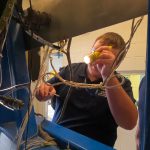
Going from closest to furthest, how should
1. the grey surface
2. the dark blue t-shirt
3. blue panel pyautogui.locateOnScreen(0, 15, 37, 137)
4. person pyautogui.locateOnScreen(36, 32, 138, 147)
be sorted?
the grey surface
blue panel pyautogui.locateOnScreen(0, 15, 37, 137)
person pyautogui.locateOnScreen(36, 32, 138, 147)
the dark blue t-shirt

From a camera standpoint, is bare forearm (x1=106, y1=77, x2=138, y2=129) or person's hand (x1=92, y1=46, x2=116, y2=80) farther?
bare forearm (x1=106, y1=77, x2=138, y2=129)

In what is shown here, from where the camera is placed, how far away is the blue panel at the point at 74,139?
2.22 ft

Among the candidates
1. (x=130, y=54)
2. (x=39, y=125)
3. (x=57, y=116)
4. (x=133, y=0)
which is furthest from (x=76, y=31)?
(x=130, y=54)

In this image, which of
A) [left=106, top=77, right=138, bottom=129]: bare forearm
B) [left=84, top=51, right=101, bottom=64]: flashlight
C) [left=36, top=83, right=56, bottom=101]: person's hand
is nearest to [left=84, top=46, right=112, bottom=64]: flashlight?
[left=84, top=51, right=101, bottom=64]: flashlight

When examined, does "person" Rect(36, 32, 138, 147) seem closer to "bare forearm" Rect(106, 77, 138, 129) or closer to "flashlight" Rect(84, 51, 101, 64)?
"bare forearm" Rect(106, 77, 138, 129)

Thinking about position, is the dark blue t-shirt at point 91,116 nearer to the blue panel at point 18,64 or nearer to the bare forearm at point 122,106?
the bare forearm at point 122,106

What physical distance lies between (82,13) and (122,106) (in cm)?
44

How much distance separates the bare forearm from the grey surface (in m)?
0.31

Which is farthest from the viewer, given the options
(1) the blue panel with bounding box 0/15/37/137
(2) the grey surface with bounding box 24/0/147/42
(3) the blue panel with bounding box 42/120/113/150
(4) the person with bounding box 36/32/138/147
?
(4) the person with bounding box 36/32/138/147

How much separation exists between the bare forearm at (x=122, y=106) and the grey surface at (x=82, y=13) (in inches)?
12.0

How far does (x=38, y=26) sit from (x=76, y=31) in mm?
156

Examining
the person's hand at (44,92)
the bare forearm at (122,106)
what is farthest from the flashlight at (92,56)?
the person's hand at (44,92)

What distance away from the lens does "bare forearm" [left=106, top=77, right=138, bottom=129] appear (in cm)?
87

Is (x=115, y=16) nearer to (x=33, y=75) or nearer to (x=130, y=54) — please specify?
(x=33, y=75)
